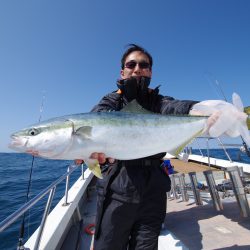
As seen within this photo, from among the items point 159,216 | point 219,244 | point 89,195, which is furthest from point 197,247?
point 89,195

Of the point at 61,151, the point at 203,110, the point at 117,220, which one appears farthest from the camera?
the point at 203,110

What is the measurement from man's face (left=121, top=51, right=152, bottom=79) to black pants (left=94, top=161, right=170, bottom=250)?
1277 millimetres

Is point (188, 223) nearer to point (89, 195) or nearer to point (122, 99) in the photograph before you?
point (122, 99)

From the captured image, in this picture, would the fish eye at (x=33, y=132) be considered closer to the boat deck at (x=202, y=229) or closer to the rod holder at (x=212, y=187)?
the boat deck at (x=202, y=229)

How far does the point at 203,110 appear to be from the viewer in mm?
2727

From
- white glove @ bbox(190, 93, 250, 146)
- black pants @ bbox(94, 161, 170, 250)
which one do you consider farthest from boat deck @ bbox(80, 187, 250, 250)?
white glove @ bbox(190, 93, 250, 146)

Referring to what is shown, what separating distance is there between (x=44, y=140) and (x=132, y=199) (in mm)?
1162

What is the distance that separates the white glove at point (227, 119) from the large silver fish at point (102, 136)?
0.36m

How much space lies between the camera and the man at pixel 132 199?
2.49m

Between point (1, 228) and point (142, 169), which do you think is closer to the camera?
point (1, 228)

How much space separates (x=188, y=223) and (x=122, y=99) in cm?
335

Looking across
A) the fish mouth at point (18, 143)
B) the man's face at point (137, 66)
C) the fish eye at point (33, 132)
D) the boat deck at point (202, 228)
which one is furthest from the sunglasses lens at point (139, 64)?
the boat deck at point (202, 228)

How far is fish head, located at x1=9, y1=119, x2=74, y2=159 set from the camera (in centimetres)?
231

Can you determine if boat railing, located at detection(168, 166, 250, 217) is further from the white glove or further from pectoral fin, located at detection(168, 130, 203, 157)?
pectoral fin, located at detection(168, 130, 203, 157)
